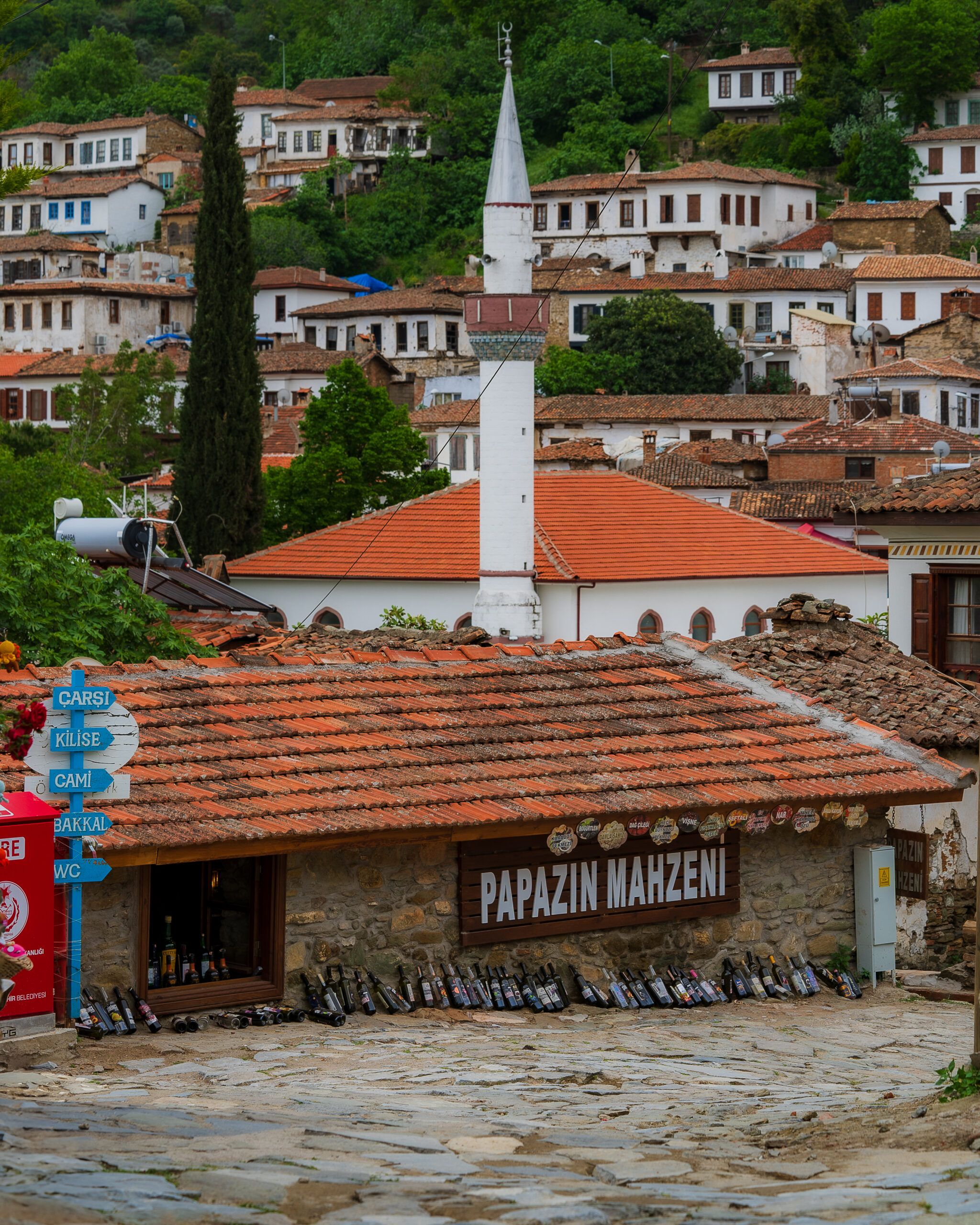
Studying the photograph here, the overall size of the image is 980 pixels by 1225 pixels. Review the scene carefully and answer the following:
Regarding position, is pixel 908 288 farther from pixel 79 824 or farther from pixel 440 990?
pixel 79 824

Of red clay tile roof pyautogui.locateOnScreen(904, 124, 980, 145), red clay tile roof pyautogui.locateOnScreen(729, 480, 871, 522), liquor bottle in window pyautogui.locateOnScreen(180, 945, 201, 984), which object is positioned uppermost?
red clay tile roof pyautogui.locateOnScreen(904, 124, 980, 145)

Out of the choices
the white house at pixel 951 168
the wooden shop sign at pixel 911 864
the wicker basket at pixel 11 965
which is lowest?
the wooden shop sign at pixel 911 864

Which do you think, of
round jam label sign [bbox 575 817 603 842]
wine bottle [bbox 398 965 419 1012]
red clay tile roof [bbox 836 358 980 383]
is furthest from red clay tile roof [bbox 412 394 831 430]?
wine bottle [bbox 398 965 419 1012]

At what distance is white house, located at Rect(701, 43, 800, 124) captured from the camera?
93.2m

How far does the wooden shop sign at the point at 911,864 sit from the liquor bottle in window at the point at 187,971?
18.7 feet

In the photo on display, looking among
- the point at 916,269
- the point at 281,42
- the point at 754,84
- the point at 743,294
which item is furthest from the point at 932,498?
the point at 281,42

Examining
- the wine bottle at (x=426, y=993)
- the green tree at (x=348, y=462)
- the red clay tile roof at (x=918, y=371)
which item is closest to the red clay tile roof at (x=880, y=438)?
the red clay tile roof at (x=918, y=371)

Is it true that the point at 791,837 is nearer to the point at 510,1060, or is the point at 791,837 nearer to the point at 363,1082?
the point at 510,1060

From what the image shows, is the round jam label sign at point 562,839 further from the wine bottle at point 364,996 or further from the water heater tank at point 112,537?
the water heater tank at point 112,537

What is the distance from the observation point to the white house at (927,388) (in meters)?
59.4

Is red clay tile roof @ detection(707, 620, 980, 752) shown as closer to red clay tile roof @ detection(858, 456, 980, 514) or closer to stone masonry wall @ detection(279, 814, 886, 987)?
red clay tile roof @ detection(858, 456, 980, 514)

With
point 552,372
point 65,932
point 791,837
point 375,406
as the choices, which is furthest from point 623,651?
point 552,372

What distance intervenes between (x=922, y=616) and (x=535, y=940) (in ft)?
29.8

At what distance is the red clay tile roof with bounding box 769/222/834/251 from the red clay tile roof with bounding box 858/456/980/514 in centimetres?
5893
